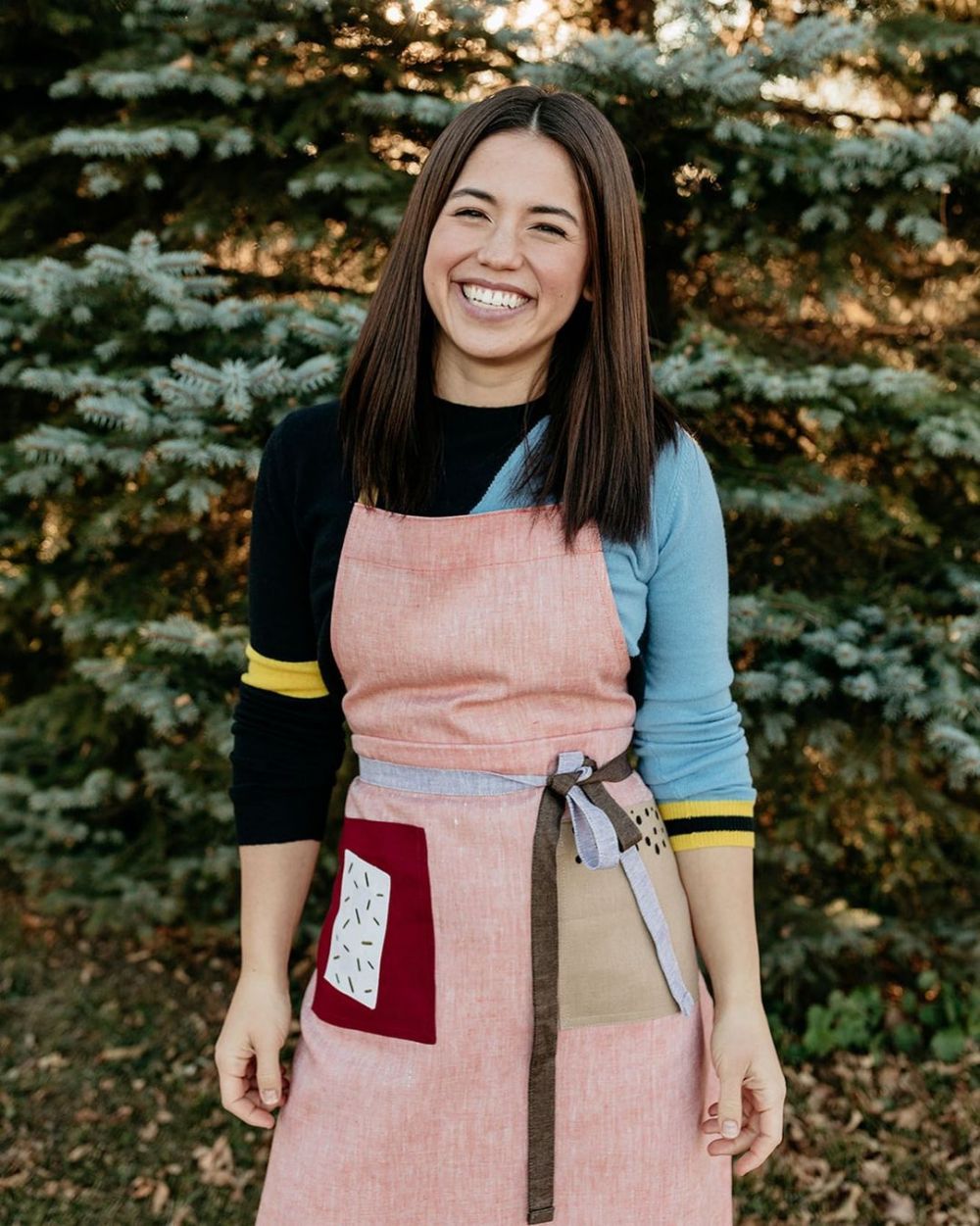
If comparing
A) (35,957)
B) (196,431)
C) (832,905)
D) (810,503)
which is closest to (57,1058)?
(35,957)

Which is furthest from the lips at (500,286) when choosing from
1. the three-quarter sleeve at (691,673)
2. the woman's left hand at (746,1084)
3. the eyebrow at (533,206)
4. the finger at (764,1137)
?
the finger at (764,1137)

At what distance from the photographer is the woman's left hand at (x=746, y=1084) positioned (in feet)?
4.63

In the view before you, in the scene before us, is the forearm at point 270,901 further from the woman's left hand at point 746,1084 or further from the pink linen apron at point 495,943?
the woman's left hand at point 746,1084

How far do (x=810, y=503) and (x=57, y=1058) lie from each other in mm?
2602

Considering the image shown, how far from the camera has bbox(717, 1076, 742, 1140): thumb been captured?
4.59ft

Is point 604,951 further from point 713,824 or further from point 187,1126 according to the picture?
point 187,1126

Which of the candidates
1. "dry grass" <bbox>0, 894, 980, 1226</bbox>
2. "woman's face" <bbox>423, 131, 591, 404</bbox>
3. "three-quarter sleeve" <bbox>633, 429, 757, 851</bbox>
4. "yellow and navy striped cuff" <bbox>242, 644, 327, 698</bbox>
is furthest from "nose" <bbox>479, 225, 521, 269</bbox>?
"dry grass" <bbox>0, 894, 980, 1226</bbox>

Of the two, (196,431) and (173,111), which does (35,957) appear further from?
(173,111)

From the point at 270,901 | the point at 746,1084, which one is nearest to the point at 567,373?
the point at 270,901

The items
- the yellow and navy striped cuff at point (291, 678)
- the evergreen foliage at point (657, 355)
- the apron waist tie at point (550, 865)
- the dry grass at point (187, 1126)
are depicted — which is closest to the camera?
the apron waist tie at point (550, 865)

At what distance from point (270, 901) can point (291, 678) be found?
0.33 m

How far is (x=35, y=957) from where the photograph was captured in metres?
3.53

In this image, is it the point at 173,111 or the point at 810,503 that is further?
the point at 173,111

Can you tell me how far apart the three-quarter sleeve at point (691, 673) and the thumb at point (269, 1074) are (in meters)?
0.64
